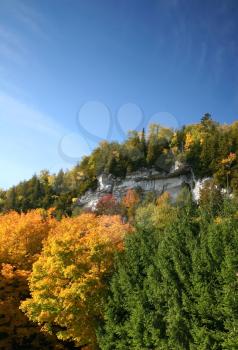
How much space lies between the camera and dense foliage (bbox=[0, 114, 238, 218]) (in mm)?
123975

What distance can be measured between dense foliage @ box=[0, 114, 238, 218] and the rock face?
2.03 m

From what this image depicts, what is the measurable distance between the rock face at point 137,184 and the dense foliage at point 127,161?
2.03 metres

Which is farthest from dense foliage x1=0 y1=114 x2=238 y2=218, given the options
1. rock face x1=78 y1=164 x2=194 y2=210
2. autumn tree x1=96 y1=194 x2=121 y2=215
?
autumn tree x1=96 y1=194 x2=121 y2=215

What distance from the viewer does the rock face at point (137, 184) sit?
130 metres

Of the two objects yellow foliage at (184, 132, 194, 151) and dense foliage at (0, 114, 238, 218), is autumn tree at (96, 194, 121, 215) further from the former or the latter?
yellow foliage at (184, 132, 194, 151)

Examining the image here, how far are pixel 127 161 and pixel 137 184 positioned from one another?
8.45 m

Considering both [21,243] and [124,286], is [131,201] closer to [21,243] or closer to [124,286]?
[21,243]

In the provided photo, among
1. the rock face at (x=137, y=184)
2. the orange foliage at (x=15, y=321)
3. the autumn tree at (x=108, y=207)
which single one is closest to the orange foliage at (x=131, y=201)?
the autumn tree at (x=108, y=207)

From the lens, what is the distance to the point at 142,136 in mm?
138750

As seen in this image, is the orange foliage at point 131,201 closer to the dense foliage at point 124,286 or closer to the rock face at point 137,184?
the rock face at point 137,184

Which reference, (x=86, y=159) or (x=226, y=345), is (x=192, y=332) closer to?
(x=226, y=345)

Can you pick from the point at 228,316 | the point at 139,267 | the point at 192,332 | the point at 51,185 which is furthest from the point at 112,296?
the point at 51,185

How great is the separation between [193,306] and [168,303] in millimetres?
1873

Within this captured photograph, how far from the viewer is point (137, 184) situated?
135 meters
